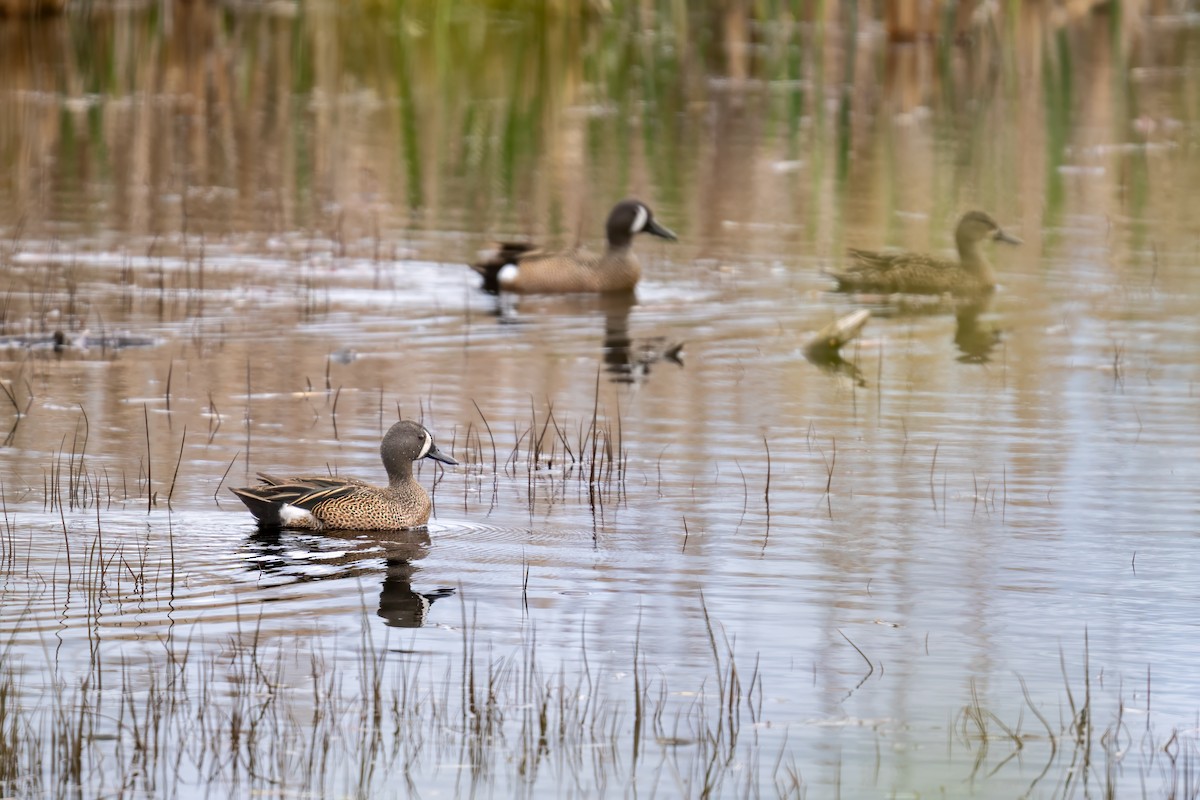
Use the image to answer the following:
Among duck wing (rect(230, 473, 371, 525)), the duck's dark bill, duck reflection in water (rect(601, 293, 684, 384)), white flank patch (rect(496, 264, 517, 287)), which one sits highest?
the duck's dark bill

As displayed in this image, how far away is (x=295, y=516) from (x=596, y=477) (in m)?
2.01

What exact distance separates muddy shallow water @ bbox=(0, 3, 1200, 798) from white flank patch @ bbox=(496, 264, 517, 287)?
0.19 metres

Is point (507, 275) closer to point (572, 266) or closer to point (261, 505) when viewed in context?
point (572, 266)

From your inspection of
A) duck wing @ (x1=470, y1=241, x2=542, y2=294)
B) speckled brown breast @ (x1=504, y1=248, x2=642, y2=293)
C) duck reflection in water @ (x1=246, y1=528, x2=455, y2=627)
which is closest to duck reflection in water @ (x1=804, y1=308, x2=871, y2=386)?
speckled brown breast @ (x1=504, y1=248, x2=642, y2=293)

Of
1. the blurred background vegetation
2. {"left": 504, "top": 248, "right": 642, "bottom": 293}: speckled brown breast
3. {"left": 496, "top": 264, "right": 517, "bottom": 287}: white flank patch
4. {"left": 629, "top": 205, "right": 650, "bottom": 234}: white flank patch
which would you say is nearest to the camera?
{"left": 496, "top": 264, "right": 517, "bottom": 287}: white flank patch

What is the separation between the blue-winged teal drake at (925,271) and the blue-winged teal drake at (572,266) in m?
1.91

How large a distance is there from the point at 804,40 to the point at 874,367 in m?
28.8

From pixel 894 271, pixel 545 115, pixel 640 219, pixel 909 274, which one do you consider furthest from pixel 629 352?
pixel 545 115

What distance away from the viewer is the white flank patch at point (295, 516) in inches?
361

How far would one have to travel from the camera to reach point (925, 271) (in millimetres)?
17234

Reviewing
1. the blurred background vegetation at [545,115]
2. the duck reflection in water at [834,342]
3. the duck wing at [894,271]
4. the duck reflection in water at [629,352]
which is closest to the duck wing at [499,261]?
the duck reflection in water at [629,352]

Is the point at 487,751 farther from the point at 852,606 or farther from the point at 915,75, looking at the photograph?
the point at 915,75

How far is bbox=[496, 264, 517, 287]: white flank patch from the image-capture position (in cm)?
1712

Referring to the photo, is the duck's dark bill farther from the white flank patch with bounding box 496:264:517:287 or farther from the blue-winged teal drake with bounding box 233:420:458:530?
the blue-winged teal drake with bounding box 233:420:458:530
